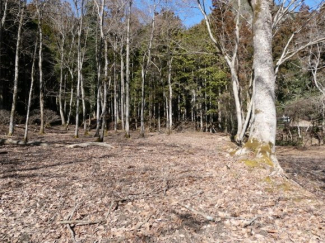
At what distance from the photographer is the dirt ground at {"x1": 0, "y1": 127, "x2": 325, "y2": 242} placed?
9.77ft

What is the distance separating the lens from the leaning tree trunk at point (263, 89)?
17.3 feet

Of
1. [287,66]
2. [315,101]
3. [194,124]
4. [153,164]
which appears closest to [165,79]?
[194,124]

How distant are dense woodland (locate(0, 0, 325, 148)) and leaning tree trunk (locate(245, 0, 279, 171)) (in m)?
4.38

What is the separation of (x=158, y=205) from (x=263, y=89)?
3.45 metres

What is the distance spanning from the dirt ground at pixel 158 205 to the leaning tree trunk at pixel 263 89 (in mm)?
Result: 576

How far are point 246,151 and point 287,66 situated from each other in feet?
68.6

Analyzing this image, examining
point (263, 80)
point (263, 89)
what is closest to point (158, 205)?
point (263, 89)

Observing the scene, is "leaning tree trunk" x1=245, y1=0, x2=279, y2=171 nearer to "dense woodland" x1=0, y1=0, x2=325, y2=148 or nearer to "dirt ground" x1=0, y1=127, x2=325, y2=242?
"dirt ground" x1=0, y1=127, x2=325, y2=242

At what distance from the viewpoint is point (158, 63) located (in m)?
25.9

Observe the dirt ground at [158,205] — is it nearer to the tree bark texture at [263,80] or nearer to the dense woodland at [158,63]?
the tree bark texture at [263,80]

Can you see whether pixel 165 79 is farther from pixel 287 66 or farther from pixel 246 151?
pixel 246 151

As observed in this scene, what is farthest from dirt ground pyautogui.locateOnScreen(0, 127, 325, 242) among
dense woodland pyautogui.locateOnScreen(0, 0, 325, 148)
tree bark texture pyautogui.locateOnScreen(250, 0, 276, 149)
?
dense woodland pyautogui.locateOnScreen(0, 0, 325, 148)

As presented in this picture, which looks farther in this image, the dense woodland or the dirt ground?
the dense woodland

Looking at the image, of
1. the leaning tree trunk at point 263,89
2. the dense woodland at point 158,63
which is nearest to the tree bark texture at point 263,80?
the leaning tree trunk at point 263,89
